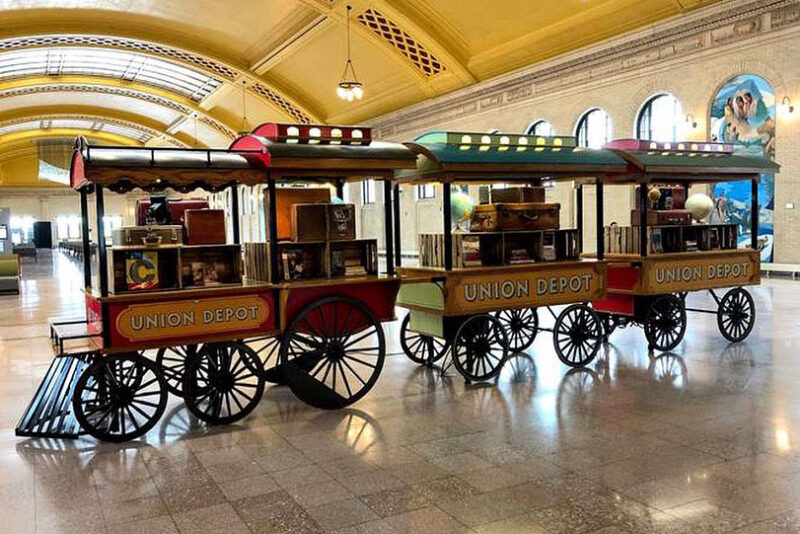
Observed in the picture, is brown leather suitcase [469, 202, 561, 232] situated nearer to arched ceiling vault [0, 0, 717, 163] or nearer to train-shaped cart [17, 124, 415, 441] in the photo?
train-shaped cart [17, 124, 415, 441]

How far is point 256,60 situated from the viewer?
1163 inches

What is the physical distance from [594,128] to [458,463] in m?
18.7

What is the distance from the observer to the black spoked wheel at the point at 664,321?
9461mm

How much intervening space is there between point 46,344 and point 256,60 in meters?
20.9

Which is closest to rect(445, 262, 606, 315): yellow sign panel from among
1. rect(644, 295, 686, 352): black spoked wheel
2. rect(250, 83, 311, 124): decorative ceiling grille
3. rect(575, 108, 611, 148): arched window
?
rect(644, 295, 686, 352): black spoked wheel

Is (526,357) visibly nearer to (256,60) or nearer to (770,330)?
(770,330)

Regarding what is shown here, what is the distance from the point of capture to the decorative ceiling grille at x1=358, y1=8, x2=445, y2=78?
23.6m

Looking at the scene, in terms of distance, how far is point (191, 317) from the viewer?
6480 millimetres

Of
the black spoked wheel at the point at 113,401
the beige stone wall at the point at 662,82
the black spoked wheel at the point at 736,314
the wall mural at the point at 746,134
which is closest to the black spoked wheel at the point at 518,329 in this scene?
the black spoked wheel at the point at 736,314

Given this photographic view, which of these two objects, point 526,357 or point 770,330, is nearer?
point 526,357

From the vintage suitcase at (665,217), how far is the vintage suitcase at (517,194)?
180 centimetres

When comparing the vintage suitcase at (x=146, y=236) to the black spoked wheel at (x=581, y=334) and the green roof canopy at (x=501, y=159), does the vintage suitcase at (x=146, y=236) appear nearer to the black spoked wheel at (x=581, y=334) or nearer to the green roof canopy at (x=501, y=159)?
the green roof canopy at (x=501, y=159)

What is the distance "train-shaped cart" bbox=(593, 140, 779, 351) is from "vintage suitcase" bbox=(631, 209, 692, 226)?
0.9 inches

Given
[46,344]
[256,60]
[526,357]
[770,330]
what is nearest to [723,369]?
[526,357]
